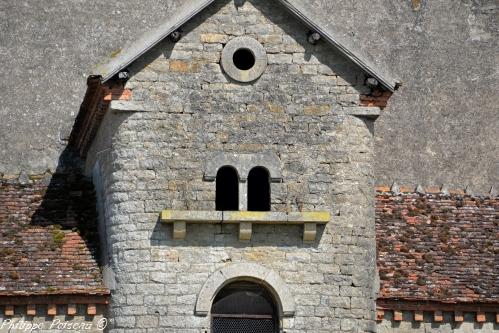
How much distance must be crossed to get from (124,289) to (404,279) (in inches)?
178

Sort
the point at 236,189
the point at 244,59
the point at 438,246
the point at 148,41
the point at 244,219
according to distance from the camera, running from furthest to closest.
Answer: the point at 438,246 < the point at 244,59 < the point at 236,189 < the point at 148,41 < the point at 244,219

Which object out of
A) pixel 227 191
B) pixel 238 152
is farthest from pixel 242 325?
pixel 238 152

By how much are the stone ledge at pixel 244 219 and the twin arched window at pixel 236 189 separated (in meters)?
0.50

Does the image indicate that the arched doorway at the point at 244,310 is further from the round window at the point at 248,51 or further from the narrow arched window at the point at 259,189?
the round window at the point at 248,51

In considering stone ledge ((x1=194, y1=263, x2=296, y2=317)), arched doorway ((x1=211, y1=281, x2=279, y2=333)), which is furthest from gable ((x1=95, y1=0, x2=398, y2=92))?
arched doorway ((x1=211, y1=281, x2=279, y2=333))

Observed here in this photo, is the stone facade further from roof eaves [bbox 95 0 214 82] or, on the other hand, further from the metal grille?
the metal grille

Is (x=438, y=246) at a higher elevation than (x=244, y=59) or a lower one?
lower

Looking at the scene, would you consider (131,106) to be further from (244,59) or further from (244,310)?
(244,310)

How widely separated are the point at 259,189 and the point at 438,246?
3364 mm

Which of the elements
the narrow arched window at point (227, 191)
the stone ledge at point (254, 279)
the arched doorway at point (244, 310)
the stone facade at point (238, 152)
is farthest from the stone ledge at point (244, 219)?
the arched doorway at point (244, 310)

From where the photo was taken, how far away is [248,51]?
22531 millimetres

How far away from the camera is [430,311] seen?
74.3ft

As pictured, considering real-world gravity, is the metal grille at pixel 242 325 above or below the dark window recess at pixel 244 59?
below

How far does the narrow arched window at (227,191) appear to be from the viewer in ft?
73.7
